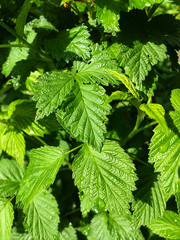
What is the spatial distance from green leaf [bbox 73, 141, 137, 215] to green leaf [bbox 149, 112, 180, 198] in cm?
10

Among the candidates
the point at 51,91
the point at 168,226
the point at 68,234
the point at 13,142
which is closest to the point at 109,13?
the point at 51,91

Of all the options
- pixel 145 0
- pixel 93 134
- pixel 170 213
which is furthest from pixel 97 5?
pixel 170 213

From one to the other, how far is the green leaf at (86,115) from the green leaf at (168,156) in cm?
18

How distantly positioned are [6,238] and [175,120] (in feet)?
2.64

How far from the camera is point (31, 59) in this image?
46.9 inches

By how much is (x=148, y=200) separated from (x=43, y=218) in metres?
0.44

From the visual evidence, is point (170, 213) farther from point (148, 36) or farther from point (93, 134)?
point (148, 36)

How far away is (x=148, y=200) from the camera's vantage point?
110 cm

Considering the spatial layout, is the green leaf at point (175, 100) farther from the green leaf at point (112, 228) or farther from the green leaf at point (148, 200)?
the green leaf at point (112, 228)

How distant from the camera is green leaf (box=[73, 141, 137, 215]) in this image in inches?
37.7

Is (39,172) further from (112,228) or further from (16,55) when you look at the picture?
(16,55)

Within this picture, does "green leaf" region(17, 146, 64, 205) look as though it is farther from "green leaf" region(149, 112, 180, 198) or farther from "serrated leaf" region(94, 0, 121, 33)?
"serrated leaf" region(94, 0, 121, 33)

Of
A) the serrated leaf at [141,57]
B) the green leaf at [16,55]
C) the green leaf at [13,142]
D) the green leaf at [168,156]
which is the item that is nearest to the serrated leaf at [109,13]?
the serrated leaf at [141,57]

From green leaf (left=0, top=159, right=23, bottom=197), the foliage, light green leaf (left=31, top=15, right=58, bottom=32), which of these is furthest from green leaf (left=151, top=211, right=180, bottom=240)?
light green leaf (left=31, top=15, right=58, bottom=32)
